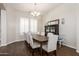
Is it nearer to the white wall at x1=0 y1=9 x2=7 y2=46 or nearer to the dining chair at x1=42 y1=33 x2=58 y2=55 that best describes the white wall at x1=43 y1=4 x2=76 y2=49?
the dining chair at x1=42 y1=33 x2=58 y2=55

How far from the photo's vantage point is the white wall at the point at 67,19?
3066 millimetres

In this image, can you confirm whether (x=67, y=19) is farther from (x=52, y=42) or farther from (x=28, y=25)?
(x=28, y=25)

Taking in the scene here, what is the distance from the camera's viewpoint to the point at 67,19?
11.1 ft

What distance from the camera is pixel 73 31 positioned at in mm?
3107

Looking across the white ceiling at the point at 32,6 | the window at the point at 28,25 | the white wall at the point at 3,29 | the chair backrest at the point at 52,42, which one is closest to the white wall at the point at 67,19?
the white ceiling at the point at 32,6

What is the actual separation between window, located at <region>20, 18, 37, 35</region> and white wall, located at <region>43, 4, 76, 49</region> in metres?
0.50

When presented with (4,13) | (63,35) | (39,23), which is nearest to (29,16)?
(39,23)

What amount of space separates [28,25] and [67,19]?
1.91m

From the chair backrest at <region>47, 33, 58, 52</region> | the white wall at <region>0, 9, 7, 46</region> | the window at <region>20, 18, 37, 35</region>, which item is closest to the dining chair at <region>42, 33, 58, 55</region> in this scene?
the chair backrest at <region>47, 33, 58, 52</region>

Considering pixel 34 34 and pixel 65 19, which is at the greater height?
pixel 65 19

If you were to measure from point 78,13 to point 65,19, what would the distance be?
2.79ft

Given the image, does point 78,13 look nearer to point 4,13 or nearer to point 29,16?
point 29,16

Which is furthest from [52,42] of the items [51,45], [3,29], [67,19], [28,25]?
[3,29]

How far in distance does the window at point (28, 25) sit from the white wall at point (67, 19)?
1.65 ft
